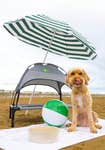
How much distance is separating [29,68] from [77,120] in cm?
204

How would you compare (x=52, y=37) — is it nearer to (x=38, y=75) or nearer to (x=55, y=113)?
(x=38, y=75)

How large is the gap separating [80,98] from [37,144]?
1.65 metres

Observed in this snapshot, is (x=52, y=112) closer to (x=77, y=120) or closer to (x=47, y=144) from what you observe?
(x=77, y=120)

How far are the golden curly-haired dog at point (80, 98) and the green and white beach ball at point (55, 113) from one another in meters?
0.32

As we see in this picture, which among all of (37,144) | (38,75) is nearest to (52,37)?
(38,75)

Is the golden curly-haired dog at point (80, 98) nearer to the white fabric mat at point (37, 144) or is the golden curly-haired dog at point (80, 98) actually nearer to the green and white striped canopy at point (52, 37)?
the white fabric mat at point (37, 144)

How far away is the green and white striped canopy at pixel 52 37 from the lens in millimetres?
8055

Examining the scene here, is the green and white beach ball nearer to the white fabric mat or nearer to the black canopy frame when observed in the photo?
the white fabric mat

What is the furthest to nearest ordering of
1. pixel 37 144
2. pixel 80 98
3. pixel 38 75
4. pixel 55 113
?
pixel 38 75
pixel 55 113
pixel 80 98
pixel 37 144

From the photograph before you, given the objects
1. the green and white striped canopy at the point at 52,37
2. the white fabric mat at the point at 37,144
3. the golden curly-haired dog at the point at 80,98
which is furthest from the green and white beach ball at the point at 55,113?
the green and white striped canopy at the point at 52,37

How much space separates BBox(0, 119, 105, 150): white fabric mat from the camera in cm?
472

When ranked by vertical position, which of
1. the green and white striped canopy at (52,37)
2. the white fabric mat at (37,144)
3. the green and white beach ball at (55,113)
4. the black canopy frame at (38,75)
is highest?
the green and white striped canopy at (52,37)

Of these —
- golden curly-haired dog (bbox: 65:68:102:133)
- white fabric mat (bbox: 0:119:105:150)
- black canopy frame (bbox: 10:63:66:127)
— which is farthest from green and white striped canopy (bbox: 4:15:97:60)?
white fabric mat (bbox: 0:119:105:150)

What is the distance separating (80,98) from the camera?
6.16 metres
